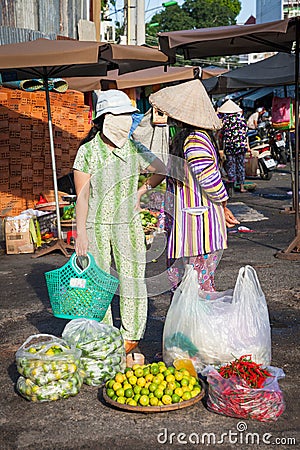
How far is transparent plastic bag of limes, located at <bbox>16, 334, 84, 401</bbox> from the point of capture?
4.23 metres

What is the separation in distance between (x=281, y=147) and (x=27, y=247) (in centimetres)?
1360

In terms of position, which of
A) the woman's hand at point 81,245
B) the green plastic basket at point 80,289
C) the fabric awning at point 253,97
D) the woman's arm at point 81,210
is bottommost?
the green plastic basket at point 80,289

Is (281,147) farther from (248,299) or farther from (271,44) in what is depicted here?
(248,299)

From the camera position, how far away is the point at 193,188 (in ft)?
15.4

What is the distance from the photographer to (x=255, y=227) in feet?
37.4

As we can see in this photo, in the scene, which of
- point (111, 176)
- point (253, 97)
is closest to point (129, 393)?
point (111, 176)

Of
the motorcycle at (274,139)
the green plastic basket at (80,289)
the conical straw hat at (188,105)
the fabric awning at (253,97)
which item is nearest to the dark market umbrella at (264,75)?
the motorcycle at (274,139)

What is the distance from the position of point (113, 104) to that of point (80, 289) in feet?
4.30

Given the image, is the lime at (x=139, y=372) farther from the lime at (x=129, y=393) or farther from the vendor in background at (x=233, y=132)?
the vendor in background at (x=233, y=132)

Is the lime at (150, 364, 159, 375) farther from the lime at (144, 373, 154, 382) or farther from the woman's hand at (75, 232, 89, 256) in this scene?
the woman's hand at (75, 232, 89, 256)

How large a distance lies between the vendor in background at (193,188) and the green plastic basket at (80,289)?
0.51 metres

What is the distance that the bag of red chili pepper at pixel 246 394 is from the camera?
3898 millimetres

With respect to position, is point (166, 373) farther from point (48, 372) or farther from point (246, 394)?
point (48, 372)

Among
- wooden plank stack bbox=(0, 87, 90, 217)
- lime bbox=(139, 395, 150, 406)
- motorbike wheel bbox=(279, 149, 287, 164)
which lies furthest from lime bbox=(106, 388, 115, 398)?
motorbike wheel bbox=(279, 149, 287, 164)
